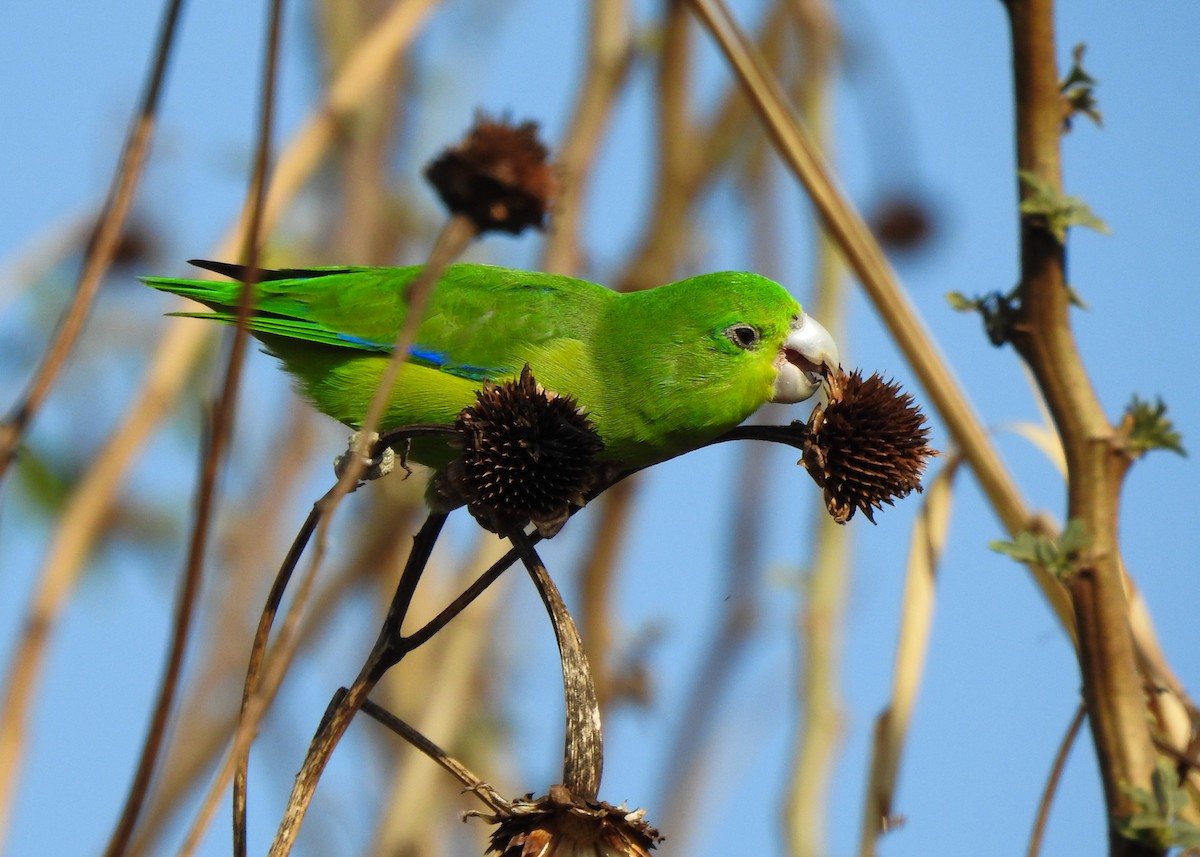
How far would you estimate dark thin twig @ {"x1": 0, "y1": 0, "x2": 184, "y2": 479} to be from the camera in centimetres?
200

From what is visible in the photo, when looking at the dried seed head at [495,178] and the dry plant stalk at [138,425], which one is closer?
the dry plant stalk at [138,425]

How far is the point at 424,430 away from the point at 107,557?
3.30 meters

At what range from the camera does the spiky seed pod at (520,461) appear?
1.96m

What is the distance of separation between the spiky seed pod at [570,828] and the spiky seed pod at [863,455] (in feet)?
2.15

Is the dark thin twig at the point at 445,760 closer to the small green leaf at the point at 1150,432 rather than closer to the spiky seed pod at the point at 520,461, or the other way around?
the spiky seed pod at the point at 520,461

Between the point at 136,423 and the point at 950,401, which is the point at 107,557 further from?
the point at 950,401

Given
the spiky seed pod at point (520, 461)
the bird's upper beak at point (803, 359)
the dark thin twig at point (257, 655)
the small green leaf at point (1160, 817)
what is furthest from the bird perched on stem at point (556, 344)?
the small green leaf at point (1160, 817)

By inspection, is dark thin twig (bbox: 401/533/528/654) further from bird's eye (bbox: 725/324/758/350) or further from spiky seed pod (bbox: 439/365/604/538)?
bird's eye (bbox: 725/324/758/350)

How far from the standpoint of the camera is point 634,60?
4094 millimetres

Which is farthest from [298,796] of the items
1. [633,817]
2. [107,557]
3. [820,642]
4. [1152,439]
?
[107,557]

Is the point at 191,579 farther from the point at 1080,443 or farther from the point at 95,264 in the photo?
the point at 1080,443

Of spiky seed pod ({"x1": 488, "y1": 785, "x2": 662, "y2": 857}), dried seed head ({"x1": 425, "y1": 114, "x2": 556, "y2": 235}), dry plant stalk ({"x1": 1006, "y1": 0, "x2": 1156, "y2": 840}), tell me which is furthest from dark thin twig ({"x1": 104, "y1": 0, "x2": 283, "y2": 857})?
dried seed head ({"x1": 425, "y1": 114, "x2": 556, "y2": 235})

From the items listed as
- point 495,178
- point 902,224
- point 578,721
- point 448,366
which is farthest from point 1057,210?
point 902,224

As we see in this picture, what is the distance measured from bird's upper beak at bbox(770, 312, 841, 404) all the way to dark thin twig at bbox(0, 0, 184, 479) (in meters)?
1.53
